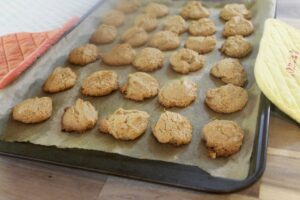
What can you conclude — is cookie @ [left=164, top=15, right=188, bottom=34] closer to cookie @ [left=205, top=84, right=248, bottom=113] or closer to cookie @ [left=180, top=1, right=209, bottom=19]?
cookie @ [left=180, top=1, right=209, bottom=19]

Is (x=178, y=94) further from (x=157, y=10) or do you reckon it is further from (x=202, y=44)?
(x=157, y=10)

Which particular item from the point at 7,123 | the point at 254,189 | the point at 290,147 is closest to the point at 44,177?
the point at 7,123

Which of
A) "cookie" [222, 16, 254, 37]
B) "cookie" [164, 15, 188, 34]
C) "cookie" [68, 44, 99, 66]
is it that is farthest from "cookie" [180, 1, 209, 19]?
"cookie" [68, 44, 99, 66]

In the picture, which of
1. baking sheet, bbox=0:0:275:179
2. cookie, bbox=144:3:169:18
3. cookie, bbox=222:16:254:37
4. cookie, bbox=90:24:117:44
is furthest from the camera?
cookie, bbox=144:3:169:18

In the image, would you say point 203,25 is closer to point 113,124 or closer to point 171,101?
point 171,101

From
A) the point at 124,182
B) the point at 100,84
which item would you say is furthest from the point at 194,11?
the point at 124,182
